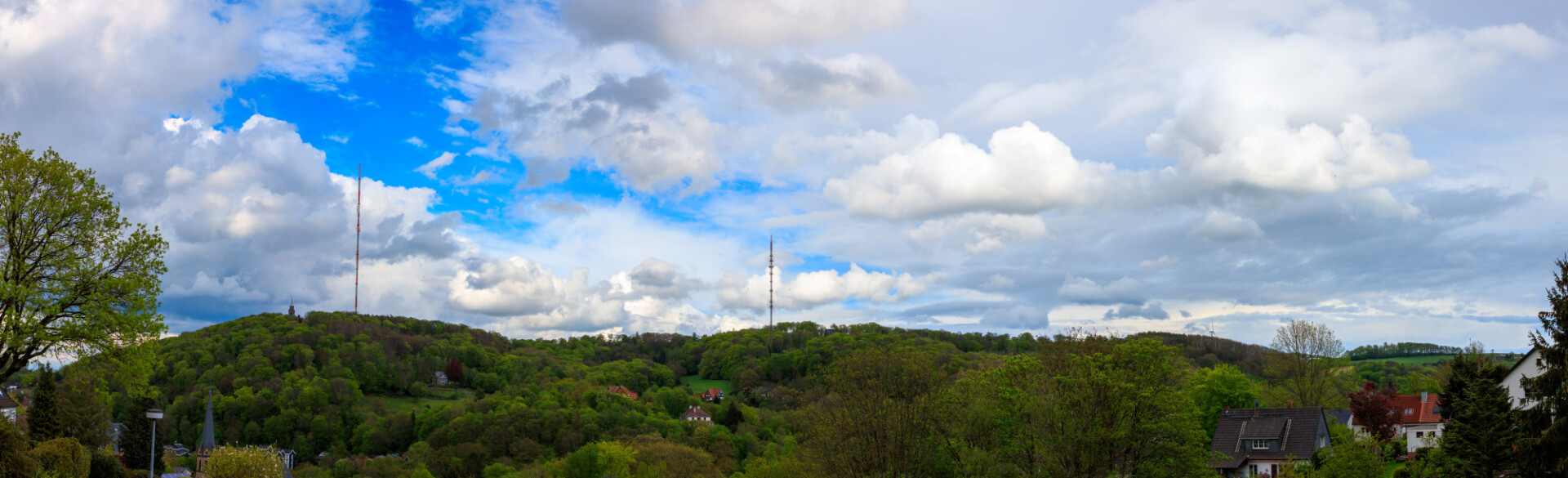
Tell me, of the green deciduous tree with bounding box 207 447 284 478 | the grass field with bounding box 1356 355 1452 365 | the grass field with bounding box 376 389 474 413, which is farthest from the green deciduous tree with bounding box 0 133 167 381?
A: the grass field with bounding box 1356 355 1452 365

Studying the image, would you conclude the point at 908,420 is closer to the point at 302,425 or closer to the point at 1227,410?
the point at 1227,410

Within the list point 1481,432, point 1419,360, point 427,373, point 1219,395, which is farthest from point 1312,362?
point 427,373

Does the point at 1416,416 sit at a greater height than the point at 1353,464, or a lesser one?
lesser

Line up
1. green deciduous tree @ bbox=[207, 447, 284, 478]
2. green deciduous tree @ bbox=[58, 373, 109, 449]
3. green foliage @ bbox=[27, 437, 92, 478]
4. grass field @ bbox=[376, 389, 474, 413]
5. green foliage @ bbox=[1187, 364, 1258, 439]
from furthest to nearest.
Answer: grass field @ bbox=[376, 389, 474, 413] < green foliage @ bbox=[1187, 364, 1258, 439] < green deciduous tree @ bbox=[58, 373, 109, 449] < green deciduous tree @ bbox=[207, 447, 284, 478] < green foliage @ bbox=[27, 437, 92, 478]

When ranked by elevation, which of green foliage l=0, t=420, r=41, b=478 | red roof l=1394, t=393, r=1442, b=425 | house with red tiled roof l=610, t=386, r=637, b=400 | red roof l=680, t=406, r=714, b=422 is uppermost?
green foliage l=0, t=420, r=41, b=478

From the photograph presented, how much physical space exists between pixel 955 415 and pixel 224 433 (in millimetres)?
113676

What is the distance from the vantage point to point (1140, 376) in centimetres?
3800

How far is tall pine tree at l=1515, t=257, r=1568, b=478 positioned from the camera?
2519 cm

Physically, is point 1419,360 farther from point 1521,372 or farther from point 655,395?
point 655,395

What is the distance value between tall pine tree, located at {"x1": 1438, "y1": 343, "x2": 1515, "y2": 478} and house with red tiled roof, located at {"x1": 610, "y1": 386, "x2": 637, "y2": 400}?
10081cm

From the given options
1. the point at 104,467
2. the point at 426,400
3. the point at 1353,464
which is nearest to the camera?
the point at 1353,464

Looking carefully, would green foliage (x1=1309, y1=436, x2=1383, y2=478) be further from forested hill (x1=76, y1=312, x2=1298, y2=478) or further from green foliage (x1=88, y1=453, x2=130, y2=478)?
green foliage (x1=88, y1=453, x2=130, y2=478)

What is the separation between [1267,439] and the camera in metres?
52.4

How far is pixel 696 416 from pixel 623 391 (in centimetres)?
1656
